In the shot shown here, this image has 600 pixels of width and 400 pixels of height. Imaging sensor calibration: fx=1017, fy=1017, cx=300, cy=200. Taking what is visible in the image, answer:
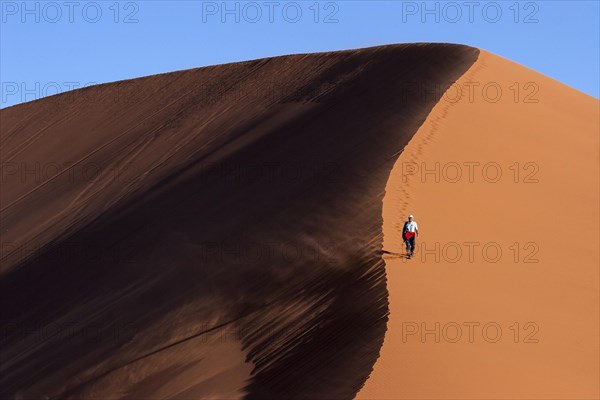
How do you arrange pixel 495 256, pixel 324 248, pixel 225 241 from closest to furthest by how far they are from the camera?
1. pixel 324 248
2. pixel 495 256
3. pixel 225 241

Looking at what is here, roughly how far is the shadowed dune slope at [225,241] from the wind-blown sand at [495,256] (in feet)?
1.43

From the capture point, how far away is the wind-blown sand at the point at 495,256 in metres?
11.6

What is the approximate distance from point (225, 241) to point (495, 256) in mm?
4487

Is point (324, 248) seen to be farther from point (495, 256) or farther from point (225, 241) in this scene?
point (495, 256)

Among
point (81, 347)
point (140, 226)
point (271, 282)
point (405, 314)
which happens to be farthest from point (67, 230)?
point (405, 314)

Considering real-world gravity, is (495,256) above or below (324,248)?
below

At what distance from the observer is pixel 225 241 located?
16984mm

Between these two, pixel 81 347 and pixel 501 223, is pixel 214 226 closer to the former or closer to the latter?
pixel 81 347

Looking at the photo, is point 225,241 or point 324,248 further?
point 225,241

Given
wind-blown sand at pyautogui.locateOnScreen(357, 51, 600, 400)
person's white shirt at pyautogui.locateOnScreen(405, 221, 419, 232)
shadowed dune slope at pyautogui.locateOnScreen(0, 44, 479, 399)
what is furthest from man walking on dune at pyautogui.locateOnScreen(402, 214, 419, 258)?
shadowed dune slope at pyautogui.locateOnScreen(0, 44, 479, 399)

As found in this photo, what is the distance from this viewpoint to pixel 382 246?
48.3 feet

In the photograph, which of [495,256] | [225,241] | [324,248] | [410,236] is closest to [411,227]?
[410,236]

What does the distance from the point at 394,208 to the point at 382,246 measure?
1.53 metres

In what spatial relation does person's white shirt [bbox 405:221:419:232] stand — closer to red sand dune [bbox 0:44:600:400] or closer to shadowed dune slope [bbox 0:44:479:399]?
red sand dune [bbox 0:44:600:400]
